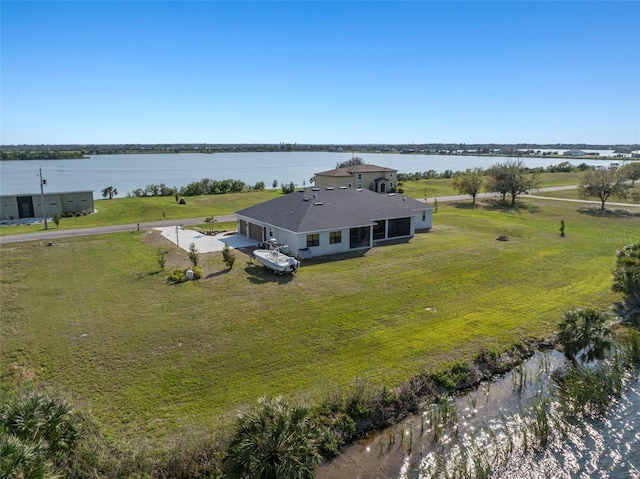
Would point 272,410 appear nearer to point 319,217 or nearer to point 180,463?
point 180,463

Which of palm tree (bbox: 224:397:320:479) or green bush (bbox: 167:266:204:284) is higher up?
palm tree (bbox: 224:397:320:479)

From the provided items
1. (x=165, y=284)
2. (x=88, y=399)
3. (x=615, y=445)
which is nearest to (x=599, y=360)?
(x=615, y=445)

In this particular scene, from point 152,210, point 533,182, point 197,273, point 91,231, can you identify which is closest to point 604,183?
point 533,182

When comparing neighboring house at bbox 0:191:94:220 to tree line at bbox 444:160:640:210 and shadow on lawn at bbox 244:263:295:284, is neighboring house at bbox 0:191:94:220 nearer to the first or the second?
shadow on lawn at bbox 244:263:295:284

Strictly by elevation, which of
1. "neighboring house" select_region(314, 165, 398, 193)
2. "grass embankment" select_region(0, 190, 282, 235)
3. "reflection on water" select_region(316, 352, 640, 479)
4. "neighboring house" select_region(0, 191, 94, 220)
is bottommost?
"reflection on water" select_region(316, 352, 640, 479)

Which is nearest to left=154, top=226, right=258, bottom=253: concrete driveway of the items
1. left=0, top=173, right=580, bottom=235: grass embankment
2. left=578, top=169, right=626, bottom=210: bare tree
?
left=0, top=173, right=580, bottom=235: grass embankment

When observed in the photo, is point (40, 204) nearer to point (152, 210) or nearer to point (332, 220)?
point (152, 210)
